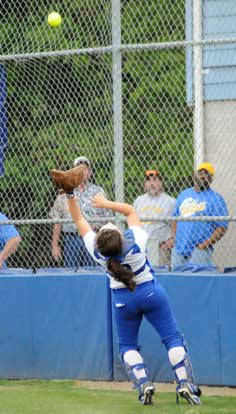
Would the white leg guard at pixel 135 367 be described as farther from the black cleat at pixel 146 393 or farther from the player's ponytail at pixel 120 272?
the player's ponytail at pixel 120 272

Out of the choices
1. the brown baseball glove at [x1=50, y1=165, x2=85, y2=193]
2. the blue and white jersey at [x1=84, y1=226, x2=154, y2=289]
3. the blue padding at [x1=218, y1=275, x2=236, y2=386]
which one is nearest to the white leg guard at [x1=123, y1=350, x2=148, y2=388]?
the blue and white jersey at [x1=84, y1=226, x2=154, y2=289]

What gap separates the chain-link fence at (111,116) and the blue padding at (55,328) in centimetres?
59

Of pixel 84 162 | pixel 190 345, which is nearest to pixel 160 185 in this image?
pixel 84 162

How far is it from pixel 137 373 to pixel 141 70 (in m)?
6.41

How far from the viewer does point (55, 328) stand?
946 centimetres

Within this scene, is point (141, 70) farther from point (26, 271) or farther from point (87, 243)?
point (87, 243)

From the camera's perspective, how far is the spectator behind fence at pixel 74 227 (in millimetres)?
9695

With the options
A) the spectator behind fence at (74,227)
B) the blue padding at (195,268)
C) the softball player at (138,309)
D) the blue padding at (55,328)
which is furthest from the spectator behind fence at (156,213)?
the softball player at (138,309)

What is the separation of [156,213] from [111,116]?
1103 mm

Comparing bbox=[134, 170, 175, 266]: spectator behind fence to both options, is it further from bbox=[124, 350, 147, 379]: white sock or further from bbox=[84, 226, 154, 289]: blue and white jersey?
bbox=[124, 350, 147, 379]: white sock

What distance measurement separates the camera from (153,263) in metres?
9.44

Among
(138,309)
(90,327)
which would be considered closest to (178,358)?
(138,309)

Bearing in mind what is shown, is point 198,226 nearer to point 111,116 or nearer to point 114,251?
point 111,116

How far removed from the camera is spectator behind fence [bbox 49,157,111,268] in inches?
382
